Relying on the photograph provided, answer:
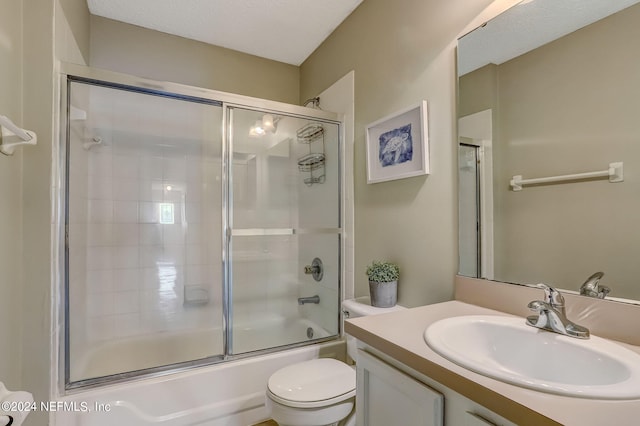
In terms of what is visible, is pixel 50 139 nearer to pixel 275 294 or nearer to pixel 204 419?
pixel 204 419

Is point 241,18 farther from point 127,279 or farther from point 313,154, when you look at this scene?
point 127,279

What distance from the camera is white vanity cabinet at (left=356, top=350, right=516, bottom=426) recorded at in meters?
0.65

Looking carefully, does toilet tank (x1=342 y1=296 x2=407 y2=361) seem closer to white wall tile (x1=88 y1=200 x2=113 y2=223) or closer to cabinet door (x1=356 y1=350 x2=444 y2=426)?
cabinet door (x1=356 y1=350 x2=444 y2=426)

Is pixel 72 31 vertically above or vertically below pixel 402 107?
above

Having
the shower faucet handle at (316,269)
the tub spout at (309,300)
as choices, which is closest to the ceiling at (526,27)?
the shower faucet handle at (316,269)

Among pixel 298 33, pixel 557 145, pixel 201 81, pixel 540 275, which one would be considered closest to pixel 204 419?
pixel 540 275

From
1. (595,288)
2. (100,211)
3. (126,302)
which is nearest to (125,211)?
(100,211)

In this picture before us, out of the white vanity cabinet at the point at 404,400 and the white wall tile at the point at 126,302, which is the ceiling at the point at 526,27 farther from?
the white wall tile at the point at 126,302

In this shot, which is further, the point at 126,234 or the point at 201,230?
the point at 201,230

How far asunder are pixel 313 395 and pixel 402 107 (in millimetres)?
1466

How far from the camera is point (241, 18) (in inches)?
83.4

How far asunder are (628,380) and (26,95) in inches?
84.3

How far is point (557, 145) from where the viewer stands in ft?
3.29

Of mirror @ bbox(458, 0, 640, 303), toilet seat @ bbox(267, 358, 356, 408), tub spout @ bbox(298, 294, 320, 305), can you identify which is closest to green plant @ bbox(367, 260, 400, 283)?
mirror @ bbox(458, 0, 640, 303)
